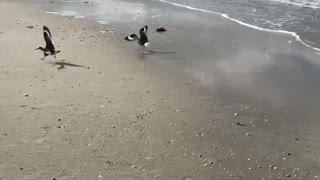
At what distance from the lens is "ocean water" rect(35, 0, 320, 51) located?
15.5 meters

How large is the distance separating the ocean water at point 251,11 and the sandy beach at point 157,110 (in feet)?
7.22

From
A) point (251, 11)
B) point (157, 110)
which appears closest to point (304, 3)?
point (251, 11)

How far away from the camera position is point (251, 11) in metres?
18.8

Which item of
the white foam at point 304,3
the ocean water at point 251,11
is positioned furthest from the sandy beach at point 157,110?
the white foam at point 304,3

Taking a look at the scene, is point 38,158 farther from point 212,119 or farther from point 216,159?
point 212,119

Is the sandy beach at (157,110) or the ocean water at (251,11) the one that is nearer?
the sandy beach at (157,110)

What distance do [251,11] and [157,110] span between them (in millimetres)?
11773

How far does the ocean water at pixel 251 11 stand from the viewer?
15488 millimetres

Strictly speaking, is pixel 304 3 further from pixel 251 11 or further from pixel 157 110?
pixel 157 110

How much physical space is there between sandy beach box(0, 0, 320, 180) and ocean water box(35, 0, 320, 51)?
2.20 metres

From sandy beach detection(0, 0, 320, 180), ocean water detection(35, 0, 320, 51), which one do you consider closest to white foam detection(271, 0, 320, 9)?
ocean water detection(35, 0, 320, 51)

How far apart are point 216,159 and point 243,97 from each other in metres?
2.78

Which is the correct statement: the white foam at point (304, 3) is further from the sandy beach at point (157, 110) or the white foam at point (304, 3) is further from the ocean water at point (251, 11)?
the sandy beach at point (157, 110)

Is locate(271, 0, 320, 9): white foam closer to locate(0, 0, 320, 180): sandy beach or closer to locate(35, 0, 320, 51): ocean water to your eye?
locate(35, 0, 320, 51): ocean water
